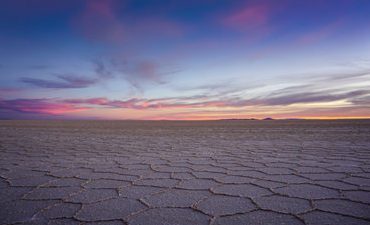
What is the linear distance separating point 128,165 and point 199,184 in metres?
1.05

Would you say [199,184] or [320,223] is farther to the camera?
[199,184]

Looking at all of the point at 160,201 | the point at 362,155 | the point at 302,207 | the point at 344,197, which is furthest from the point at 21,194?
the point at 362,155

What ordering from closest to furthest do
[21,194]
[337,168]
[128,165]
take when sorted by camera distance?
[21,194] < [337,168] < [128,165]

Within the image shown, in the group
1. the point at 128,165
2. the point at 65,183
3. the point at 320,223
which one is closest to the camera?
the point at 320,223

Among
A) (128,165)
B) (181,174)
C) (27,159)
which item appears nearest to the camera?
(181,174)

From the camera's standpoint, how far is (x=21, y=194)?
6.14 feet

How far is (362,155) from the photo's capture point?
135 inches

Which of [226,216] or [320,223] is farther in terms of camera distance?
[226,216]

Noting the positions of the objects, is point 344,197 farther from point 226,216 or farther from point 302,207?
point 226,216

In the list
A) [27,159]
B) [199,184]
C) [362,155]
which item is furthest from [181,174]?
[362,155]

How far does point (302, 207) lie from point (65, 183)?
63.6 inches

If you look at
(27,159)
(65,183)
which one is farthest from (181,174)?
(27,159)

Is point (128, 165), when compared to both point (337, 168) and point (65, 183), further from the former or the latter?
point (337, 168)

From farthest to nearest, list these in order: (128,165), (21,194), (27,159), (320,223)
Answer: (27,159) → (128,165) → (21,194) → (320,223)
